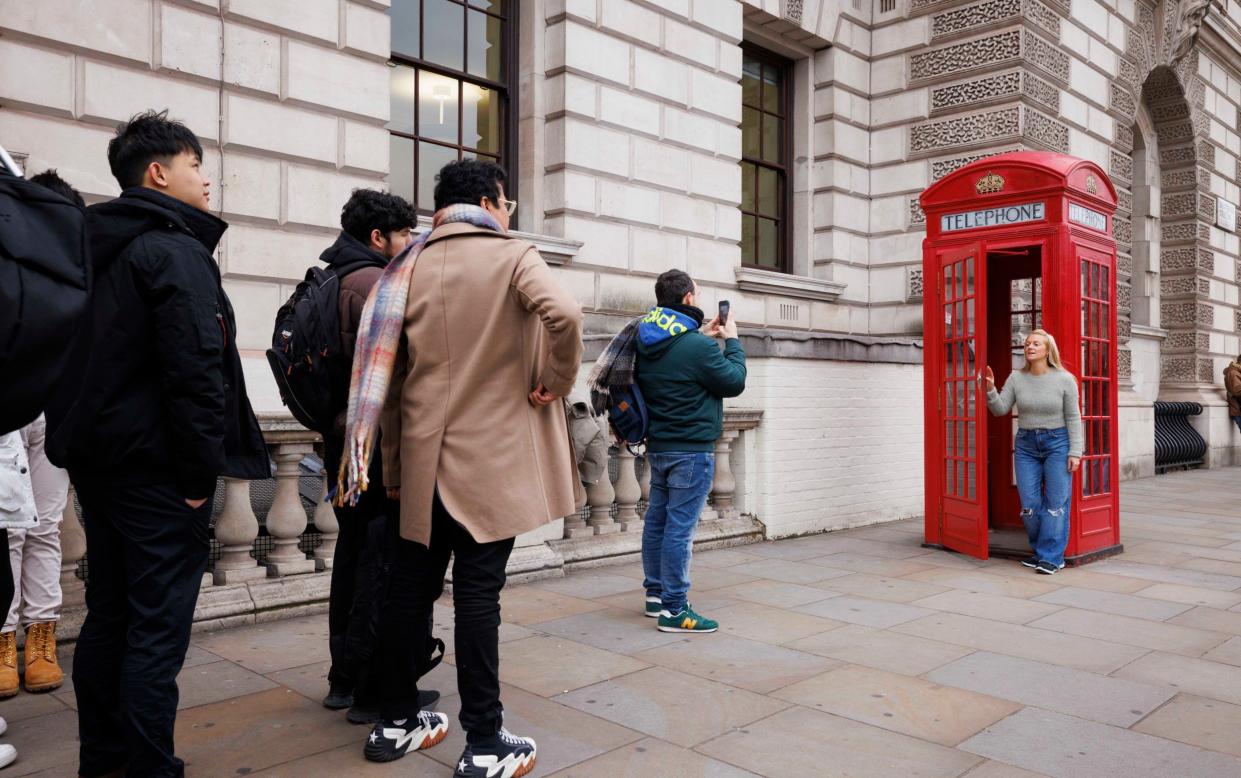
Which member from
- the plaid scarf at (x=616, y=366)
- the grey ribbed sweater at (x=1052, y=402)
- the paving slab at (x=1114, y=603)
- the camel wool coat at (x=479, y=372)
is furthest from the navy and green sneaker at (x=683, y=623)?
the grey ribbed sweater at (x=1052, y=402)

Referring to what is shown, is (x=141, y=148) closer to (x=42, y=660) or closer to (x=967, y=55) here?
(x=42, y=660)

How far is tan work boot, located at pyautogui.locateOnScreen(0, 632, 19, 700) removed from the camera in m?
3.83

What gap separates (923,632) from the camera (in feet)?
16.6

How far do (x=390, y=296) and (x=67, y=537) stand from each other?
2.50 m

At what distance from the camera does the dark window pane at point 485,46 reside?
9680 millimetres

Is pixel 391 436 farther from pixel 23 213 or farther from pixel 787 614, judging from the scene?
pixel 787 614

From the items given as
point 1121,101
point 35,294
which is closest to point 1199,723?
point 35,294

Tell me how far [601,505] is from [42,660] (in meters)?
3.70

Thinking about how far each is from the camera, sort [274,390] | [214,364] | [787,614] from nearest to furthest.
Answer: [214,364]
[787,614]
[274,390]

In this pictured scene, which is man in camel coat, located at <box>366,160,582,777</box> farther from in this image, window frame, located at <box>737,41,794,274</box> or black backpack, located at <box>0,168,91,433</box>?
window frame, located at <box>737,41,794,274</box>

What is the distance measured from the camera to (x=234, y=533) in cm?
508

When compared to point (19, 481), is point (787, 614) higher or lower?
lower

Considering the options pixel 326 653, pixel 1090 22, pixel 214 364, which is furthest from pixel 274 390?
pixel 1090 22

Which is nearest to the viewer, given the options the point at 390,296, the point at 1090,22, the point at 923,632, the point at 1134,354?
the point at 390,296
